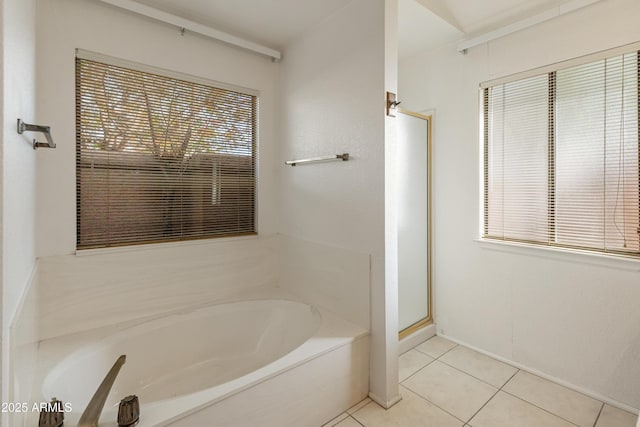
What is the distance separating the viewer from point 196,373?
6.41ft

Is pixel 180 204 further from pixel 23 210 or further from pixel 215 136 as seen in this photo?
pixel 23 210

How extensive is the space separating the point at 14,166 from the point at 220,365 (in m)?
1.65

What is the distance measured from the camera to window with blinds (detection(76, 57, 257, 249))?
1811 mm

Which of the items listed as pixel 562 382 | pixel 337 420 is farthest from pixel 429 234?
pixel 337 420

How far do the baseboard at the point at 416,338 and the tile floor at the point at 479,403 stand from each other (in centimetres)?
19

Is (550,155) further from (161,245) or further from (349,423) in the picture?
(161,245)

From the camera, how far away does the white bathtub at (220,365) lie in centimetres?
127

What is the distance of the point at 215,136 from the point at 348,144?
1.06 meters

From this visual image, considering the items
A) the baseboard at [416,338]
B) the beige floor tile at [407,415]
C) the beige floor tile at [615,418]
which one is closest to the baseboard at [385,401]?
the beige floor tile at [407,415]

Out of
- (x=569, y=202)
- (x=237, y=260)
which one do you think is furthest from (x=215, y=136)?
(x=569, y=202)

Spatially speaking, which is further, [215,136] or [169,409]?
[215,136]

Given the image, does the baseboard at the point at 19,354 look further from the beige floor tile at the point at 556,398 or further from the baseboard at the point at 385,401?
the beige floor tile at the point at 556,398

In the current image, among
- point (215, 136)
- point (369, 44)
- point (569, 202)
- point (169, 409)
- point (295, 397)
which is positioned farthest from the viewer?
point (215, 136)

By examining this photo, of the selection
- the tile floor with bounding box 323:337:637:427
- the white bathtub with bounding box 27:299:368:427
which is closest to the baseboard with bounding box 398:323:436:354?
the tile floor with bounding box 323:337:637:427
